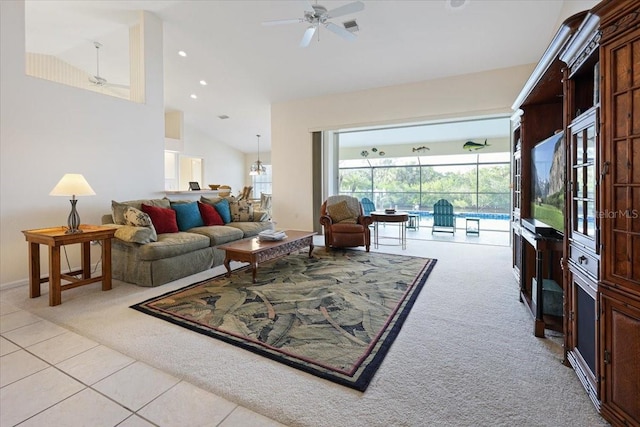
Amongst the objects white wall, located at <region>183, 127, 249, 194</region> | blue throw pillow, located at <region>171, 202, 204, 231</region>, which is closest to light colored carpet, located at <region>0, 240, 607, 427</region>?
blue throw pillow, located at <region>171, 202, 204, 231</region>

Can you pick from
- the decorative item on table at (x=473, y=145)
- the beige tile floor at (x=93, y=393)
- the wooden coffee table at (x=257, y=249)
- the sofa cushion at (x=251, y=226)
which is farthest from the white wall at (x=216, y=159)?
the beige tile floor at (x=93, y=393)

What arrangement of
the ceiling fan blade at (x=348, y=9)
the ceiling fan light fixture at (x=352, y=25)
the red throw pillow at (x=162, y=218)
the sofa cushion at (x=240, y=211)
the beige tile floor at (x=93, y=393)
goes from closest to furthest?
the beige tile floor at (x=93, y=393)
the ceiling fan blade at (x=348, y=9)
the red throw pillow at (x=162, y=218)
the ceiling fan light fixture at (x=352, y=25)
the sofa cushion at (x=240, y=211)

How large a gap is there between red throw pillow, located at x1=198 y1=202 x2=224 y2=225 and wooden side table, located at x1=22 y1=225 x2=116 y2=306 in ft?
5.00

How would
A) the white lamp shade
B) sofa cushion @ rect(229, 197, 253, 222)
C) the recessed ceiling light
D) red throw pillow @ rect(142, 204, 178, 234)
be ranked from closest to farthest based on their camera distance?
1. the white lamp shade
2. the recessed ceiling light
3. red throw pillow @ rect(142, 204, 178, 234)
4. sofa cushion @ rect(229, 197, 253, 222)

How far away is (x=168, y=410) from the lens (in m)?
1.54

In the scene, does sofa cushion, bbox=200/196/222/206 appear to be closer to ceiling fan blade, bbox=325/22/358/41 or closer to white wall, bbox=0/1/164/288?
white wall, bbox=0/1/164/288

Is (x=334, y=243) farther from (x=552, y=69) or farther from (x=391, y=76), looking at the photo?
(x=552, y=69)

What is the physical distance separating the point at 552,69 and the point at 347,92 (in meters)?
4.79

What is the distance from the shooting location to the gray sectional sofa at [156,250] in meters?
3.40

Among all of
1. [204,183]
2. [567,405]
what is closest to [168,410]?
[567,405]

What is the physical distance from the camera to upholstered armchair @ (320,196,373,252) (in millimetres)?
5055

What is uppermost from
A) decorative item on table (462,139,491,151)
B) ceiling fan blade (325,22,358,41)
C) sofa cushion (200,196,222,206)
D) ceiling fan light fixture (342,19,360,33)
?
ceiling fan light fixture (342,19,360,33)

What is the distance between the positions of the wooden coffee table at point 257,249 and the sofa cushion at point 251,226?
0.81 m

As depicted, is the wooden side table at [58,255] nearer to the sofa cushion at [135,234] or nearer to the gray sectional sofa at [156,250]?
the sofa cushion at [135,234]
